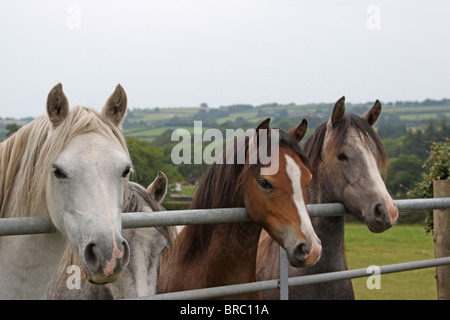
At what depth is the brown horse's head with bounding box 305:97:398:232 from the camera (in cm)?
326

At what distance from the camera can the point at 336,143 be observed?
3.61 metres

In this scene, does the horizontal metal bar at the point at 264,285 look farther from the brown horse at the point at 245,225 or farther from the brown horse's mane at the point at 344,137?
A: the brown horse's mane at the point at 344,137

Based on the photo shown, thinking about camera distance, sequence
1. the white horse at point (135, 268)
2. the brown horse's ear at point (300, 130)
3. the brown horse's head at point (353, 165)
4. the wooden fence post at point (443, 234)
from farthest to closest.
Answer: the wooden fence post at point (443, 234) < the brown horse's head at point (353, 165) < the brown horse's ear at point (300, 130) < the white horse at point (135, 268)

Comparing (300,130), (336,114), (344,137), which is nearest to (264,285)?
(300,130)

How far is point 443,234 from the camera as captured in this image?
4.09 m

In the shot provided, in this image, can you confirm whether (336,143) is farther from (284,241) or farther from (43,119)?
(43,119)

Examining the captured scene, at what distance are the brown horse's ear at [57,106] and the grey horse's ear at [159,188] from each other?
4.12 feet

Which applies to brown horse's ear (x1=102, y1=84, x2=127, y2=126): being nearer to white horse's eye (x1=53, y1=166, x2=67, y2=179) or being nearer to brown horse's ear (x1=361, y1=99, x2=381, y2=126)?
white horse's eye (x1=53, y1=166, x2=67, y2=179)

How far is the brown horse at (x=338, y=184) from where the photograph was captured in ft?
11.0

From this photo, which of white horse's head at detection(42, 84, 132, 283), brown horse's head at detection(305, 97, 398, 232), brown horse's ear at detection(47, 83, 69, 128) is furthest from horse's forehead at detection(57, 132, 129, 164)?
brown horse's head at detection(305, 97, 398, 232)

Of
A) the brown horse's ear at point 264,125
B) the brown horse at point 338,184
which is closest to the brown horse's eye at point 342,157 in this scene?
the brown horse at point 338,184

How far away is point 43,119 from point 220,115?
1917 cm

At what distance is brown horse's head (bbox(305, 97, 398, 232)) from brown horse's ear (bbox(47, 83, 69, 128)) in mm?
2066

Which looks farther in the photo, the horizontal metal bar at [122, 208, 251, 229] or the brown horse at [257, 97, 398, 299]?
the brown horse at [257, 97, 398, 299]
